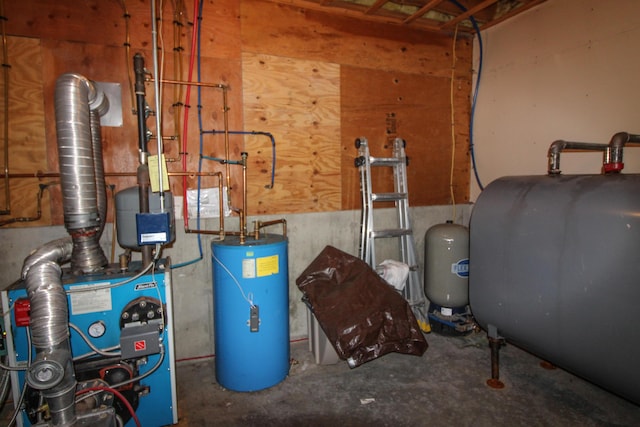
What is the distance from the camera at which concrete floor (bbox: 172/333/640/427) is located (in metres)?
1.70

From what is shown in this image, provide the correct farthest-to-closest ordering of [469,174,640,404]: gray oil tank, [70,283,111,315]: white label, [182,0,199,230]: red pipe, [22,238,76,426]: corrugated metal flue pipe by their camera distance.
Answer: [182,0,199,230]: red pipe → [70,283,111,315]: white label → [469,174,640,404]: gray oil tank → [22,238,76,426]: corrugated metal flue pipe

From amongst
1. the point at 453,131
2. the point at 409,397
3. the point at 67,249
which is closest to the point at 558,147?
the point at 453,131

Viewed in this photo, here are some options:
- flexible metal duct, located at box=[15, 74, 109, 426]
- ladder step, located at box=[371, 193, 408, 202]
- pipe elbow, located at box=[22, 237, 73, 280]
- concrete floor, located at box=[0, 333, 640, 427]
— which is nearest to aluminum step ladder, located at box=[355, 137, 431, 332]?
ladder step, located at box=[371, 193, 408, 202]

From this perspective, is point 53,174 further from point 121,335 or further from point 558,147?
point 558,147

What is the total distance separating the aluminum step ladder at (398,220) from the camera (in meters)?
2.54

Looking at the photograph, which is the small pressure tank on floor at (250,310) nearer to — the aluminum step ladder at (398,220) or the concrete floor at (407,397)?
the concrete floor at (407,397)

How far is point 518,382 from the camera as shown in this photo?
201cm

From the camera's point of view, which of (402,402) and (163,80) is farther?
(163,80)

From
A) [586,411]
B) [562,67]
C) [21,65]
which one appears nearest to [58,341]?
[21,65]

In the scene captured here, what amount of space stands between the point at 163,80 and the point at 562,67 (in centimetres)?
287

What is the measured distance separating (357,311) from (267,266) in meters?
0.64

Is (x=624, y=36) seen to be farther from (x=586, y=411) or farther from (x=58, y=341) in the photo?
(x=58, y=341)

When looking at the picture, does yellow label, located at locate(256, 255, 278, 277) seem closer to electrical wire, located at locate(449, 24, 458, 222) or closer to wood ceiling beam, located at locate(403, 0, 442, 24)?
electrical wire, located at locate(449, 24, 458, 222)

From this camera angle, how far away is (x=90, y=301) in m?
1.51
